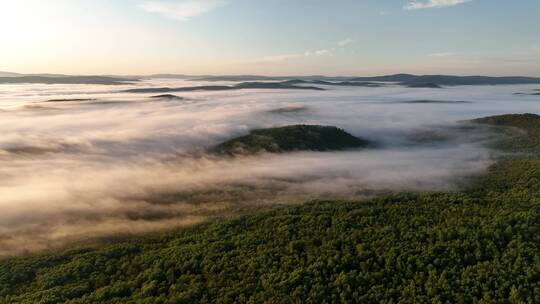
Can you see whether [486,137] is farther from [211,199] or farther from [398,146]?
[211,199]

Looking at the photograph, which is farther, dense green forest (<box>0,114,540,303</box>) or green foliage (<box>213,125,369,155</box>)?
green foliage (<box>213,125,369,155</box>)

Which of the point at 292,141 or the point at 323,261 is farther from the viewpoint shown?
the point at 292,141

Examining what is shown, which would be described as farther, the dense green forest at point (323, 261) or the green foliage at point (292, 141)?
the green foliage at point (292, 141)

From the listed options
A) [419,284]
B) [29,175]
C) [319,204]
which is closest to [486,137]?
[319,204]

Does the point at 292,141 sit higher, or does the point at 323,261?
the point at 292,141
